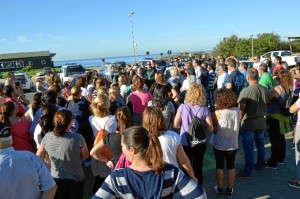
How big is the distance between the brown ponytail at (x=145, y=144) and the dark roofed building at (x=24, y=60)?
56968 mm

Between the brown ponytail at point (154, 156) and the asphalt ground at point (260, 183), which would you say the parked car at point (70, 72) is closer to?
the asphalt ground at point (260, 183)

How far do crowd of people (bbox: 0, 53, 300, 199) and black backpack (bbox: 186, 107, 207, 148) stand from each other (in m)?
0.03

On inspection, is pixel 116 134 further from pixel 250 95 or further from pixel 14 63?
pixel 14 63

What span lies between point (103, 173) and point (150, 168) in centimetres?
200

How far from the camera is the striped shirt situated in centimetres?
186

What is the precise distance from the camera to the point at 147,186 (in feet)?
6.13

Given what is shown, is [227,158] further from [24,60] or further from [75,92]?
[24,60]

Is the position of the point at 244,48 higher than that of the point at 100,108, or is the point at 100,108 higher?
the point at 244,48

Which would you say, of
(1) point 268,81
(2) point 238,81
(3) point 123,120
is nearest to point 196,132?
(3) point 123,120

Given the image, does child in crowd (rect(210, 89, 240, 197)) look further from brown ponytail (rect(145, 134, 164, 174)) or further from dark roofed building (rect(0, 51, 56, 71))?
dark roofed building (rect(0, 51, 56, 71))

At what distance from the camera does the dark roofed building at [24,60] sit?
172 ft

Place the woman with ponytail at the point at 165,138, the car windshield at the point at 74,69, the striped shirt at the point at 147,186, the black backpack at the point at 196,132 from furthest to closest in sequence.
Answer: the car windshield at the point at 74,69, the black backpack at the point at 196,132, the woman with ponytail at the point at 165,138, the striped shirt at the point at 147,186

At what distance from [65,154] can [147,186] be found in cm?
157

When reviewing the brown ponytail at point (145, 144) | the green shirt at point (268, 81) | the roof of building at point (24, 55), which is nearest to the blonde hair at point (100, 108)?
the brown ponytail at point (145, 144)
